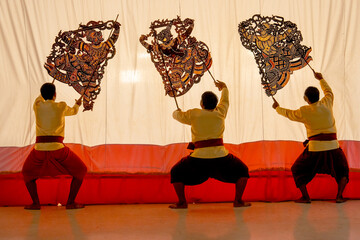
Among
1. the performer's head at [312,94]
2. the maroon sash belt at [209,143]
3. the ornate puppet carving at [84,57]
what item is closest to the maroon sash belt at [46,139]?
the ornate puppet carving at [84,57]

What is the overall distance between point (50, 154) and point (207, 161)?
139 centimetres

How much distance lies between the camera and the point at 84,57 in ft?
13.7

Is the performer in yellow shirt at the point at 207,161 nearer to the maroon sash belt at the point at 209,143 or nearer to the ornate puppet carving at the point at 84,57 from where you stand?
the maroon sash belt at the point at 209,143

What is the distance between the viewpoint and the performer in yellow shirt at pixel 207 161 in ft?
12.0

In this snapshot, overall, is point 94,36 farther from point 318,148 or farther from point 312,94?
point 318,148

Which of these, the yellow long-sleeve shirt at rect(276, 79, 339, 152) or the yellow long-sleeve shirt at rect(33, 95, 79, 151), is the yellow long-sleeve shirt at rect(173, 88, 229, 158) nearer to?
the yellow long-sleeve shirt at rect(276, 79, 339, 152)

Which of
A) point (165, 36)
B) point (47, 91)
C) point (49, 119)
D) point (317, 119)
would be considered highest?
point (165, 36)

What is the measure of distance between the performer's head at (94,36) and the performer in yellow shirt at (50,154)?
68 centimetres

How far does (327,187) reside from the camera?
4180 millimetres

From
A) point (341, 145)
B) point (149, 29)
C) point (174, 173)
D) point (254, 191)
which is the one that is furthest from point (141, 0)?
point (341, 145)

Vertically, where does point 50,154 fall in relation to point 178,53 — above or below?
below

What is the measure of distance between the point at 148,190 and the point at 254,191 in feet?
3.44

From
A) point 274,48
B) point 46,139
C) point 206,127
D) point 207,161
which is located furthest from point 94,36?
point 274,48

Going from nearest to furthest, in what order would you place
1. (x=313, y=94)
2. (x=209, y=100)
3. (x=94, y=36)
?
(x=209, y=100) < (x=313, y=94) < (x=94, y=36)
